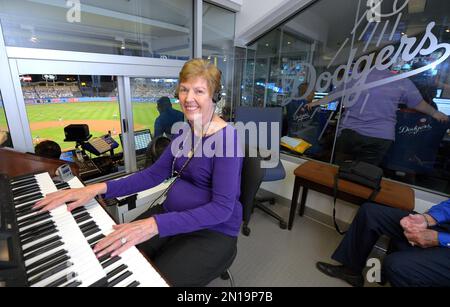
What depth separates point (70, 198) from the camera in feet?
3.44

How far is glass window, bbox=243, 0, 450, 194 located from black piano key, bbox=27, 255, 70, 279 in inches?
98.6

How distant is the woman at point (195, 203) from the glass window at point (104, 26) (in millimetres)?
1365

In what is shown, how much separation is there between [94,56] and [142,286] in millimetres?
1918

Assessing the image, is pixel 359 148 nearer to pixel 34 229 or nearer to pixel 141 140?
pixel 141 140

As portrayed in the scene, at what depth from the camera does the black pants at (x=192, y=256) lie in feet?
3.21

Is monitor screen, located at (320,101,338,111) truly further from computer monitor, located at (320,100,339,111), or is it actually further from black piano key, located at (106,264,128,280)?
black piano key, located at (106,264,128,280)

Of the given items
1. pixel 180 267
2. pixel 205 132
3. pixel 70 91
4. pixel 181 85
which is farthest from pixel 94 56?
pixel 180 267

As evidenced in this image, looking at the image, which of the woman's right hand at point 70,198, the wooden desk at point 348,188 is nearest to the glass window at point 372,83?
the wooden desk at point 348,188

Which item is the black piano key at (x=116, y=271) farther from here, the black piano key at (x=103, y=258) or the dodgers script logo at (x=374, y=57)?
the dodgers script logo at (x=374, y=57)

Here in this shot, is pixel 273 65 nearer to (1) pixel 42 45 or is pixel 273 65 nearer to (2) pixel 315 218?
(2) pixel 315 218

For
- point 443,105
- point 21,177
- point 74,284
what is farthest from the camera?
point 443,105

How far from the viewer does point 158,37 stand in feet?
8.07

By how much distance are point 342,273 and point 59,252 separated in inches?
73.3

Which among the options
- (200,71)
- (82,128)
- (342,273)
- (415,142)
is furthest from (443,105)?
(82,128)
